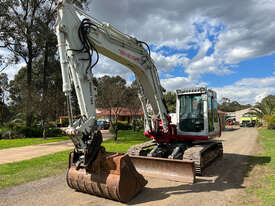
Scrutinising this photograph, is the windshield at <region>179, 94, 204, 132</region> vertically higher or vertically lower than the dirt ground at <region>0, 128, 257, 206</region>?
higher

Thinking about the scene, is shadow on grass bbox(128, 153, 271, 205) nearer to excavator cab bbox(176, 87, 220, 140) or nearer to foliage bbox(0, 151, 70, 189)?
excavator cab bbox(176, 87, 220, 140)

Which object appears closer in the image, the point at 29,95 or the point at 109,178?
the point at 109,178

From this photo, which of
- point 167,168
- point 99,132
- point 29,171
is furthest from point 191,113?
point 29,171

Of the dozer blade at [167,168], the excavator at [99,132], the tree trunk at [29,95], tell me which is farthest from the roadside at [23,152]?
the tree trunk at [29,95]

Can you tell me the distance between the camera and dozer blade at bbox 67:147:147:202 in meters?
4.79

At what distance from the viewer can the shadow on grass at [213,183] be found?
525cm

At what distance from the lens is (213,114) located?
341 inches

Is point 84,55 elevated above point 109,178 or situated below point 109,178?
above

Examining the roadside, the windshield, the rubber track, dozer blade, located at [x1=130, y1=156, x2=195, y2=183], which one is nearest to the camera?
dozer blade, located at [x1=130, y1=156, x2=195, y2=183]

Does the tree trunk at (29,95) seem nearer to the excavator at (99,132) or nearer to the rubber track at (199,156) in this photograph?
the excavator at (99,132)

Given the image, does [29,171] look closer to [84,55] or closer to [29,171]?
Answer: [29,171]

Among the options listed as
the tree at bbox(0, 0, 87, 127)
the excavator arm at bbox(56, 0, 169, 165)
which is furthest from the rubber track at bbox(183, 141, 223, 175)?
the tree at bbox(0, 0, 87, 127)

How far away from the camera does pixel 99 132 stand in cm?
502

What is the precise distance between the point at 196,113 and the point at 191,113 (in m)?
0.19
